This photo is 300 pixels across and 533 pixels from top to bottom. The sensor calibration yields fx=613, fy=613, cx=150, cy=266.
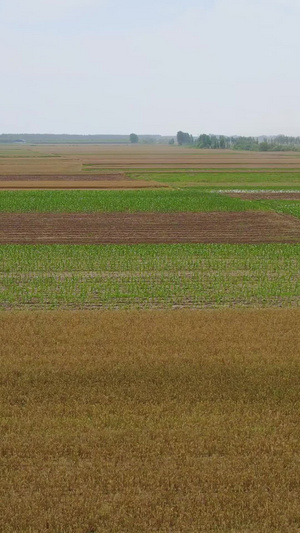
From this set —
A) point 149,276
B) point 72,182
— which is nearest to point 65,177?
point 72,182

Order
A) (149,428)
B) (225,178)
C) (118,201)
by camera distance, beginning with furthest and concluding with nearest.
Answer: (225,178), (118,201), (149,428)

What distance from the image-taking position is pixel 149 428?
970cm

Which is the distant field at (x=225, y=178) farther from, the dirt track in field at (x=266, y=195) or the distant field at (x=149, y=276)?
the distant field at (x=149, y=276)

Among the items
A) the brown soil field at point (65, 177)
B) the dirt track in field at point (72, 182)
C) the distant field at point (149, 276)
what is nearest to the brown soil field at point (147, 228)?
the distant field at point (149, 276)

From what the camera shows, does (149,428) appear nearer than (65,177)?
Yes

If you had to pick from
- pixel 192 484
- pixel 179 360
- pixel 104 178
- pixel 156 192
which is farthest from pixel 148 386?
pixel 104 178

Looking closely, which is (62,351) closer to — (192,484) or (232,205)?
(192,484)

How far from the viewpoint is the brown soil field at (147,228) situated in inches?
1145

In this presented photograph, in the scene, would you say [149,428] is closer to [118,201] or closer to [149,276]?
[149,276]

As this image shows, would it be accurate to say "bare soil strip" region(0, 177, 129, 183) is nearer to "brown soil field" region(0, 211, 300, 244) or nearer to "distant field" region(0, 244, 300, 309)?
"brown soil field" region(0, 211, 300, 244)

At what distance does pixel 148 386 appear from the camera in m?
11.2

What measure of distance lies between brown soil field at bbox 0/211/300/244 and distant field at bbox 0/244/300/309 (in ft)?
7.06

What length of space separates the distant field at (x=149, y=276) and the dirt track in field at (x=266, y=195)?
2005 centimetres

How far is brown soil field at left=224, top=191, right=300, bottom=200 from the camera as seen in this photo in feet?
152
